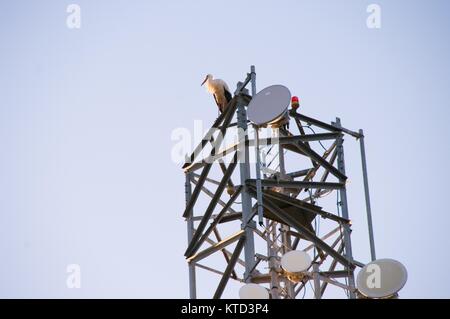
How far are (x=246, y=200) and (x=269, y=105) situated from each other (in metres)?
2.38

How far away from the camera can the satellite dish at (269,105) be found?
23.6 m

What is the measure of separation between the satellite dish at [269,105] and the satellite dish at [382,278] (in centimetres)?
408

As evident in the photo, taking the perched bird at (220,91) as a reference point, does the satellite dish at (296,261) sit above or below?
below

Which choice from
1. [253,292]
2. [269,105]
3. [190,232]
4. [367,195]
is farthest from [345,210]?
[253,292]

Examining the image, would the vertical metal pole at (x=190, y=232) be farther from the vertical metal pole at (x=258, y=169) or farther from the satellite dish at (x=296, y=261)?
the vertical metal pole at (x=258, y=169)

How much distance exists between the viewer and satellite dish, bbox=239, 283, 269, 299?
20.9 metres

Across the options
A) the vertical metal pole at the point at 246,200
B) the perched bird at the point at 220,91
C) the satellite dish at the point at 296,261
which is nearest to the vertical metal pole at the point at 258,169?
the vertical metal pole at the point at 246,200

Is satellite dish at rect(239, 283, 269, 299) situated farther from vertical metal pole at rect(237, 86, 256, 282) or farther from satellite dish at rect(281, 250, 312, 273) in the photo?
satellite dish at rect(281, 250, 312, 273)

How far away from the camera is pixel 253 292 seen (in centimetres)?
2102

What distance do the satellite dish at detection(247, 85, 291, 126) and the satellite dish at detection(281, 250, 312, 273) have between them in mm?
3134
